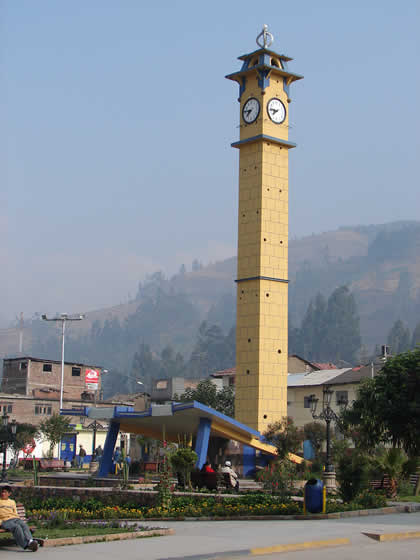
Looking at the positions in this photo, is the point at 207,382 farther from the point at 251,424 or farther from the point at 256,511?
the point at 256,511

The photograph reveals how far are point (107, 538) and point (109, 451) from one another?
2730 cm

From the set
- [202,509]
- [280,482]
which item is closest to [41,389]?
[280,482]

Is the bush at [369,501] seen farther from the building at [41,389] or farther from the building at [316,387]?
the building at [41,389]

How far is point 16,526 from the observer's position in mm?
Answer: 13125

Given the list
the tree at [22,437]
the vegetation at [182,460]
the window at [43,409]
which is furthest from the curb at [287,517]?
the window at [43,409]

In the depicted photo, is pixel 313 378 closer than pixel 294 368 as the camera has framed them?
Yes

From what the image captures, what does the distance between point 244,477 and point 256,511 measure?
2733cm

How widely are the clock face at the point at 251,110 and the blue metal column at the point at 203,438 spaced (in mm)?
23935

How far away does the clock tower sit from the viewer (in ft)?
170

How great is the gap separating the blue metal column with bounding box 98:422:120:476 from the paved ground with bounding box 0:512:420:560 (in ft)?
76.1

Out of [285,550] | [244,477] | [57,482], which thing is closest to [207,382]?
[244,477]

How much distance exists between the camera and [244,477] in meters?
45.9

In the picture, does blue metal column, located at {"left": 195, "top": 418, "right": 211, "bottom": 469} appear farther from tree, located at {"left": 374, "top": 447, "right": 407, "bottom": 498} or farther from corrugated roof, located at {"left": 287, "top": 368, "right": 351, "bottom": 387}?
corrugated roof, located at {"left": 287, "top": 368, "right": 351, "bottom": 387}

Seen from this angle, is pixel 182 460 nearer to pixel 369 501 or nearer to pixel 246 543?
pixel 369 501
